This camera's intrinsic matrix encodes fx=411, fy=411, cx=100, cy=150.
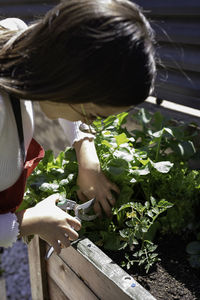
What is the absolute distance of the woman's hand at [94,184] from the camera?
1.60 meters

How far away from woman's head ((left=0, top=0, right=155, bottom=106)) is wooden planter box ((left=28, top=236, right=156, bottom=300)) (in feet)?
1.86

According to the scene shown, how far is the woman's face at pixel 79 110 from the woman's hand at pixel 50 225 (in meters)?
0.33

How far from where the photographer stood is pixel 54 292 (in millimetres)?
1889

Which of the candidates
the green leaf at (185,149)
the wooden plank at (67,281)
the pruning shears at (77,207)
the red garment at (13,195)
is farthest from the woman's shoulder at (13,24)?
the wooden plank at (67,281)

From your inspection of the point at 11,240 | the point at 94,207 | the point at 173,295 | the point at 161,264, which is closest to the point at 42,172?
the point at 94,207

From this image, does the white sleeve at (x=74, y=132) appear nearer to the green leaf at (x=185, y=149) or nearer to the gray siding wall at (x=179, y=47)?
the green leaf at (x=185, y=149)

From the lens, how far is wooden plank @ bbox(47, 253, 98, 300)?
1.53 meters

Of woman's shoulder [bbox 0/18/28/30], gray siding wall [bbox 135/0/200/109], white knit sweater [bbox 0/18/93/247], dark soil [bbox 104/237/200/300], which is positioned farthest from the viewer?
gray siding wall [bbox 135/0/200/109]

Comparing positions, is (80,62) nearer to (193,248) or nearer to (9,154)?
(9,154)

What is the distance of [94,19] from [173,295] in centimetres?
95

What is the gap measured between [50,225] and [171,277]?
0.49m

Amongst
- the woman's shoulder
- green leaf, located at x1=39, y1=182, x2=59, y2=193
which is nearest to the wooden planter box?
green leaf, located at x1=39, y1=182, x2=59, y2=193

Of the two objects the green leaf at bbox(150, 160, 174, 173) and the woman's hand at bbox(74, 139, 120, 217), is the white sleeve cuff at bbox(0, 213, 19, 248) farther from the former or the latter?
the green leaf at bbox(150, 160, 174, 173)

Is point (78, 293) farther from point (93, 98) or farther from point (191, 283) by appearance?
point (93, 98)
